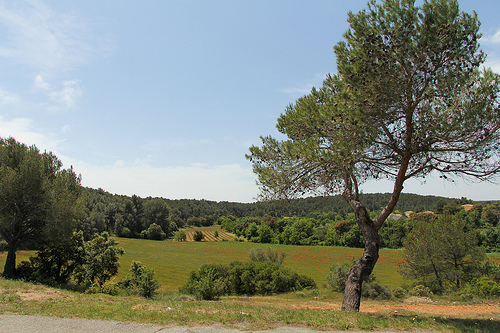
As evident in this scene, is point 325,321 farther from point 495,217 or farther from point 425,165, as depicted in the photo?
point 495,217

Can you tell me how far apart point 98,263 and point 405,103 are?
79.3 ft

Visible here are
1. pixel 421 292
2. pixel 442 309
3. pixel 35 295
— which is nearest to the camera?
pixel 35 295

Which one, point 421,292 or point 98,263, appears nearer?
point 98,263

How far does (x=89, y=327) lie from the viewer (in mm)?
6461

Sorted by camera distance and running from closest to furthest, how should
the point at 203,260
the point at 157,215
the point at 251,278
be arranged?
the point at 251,278, the point at 203,260, the point at 157,215

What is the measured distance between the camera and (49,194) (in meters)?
20.3

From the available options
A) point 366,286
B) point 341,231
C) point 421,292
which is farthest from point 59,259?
point 341,231

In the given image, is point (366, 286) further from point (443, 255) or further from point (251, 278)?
point (251, 278)

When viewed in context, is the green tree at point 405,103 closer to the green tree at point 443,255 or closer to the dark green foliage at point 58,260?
the dark green foliage at point 58,260

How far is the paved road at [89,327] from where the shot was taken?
20.3 feet

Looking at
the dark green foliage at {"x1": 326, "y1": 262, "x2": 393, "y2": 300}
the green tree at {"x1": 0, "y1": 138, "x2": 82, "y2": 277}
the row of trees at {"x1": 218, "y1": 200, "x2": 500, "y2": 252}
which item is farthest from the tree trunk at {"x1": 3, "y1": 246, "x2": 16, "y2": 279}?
the row of trees at {"x1": 218, "y1": 200, "x2": 500, "y2": 252}

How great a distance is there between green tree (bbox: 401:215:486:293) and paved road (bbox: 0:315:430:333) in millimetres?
27519

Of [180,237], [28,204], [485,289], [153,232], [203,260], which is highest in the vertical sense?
[28,204]

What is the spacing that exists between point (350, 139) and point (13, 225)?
22.3 meters
